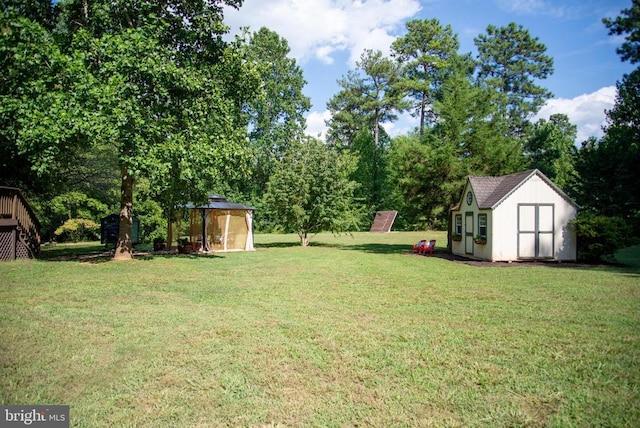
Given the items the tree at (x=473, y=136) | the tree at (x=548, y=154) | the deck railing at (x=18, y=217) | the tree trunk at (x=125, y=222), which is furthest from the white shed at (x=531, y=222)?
the tree at (x=548, y=154)

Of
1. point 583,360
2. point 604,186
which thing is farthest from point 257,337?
point 604,186

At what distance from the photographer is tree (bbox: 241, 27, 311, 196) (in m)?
41.7

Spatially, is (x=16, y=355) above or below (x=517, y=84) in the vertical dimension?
below

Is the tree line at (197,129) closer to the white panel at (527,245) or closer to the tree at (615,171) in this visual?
the tree at (615,171)

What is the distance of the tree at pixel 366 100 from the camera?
5047cm

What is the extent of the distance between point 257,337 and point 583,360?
418cm

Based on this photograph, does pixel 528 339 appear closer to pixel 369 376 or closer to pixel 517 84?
pixel 369 376

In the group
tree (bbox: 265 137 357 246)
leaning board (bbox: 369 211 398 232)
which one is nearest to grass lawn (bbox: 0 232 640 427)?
tree (bbox: 265 137 357 246)

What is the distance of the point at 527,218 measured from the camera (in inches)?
670

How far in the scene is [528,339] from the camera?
19.2 ft

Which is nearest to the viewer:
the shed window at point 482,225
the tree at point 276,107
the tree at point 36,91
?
the tree at point 36,91

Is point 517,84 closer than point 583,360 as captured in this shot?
No

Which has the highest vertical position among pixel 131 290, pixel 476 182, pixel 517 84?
pixel 517 84

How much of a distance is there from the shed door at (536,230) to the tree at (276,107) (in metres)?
28.2
